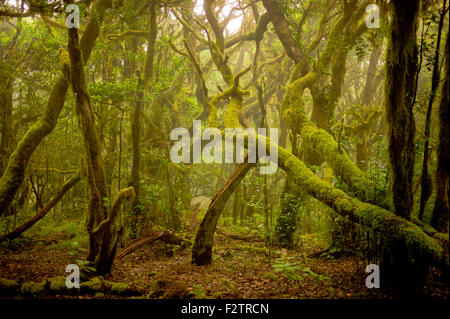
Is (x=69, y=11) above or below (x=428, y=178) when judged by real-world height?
above

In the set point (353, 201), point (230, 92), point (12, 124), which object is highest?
point (230, 92)

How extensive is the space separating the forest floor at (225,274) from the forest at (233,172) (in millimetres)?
39

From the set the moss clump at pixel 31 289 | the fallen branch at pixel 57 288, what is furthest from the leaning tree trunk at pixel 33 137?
the moss clump at pixel 31 289

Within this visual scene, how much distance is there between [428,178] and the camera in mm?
3787

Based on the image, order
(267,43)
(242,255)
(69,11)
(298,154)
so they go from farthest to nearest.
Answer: (267,43), (298,154), (242,255), (69,11)

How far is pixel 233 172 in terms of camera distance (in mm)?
6383

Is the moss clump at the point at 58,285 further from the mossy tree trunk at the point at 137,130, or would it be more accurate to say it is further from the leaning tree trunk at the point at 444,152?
the leaning tree trunk at the point at 444,152

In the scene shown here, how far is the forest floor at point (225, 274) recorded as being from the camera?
4148mm

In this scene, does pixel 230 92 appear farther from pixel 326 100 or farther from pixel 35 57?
pixel 35 57

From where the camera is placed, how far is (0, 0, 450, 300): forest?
3654 millimetres

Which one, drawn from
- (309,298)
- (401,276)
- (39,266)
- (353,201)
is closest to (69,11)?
(39,266)

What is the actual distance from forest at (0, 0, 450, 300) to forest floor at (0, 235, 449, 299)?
0.04 meters

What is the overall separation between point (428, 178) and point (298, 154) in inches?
155
